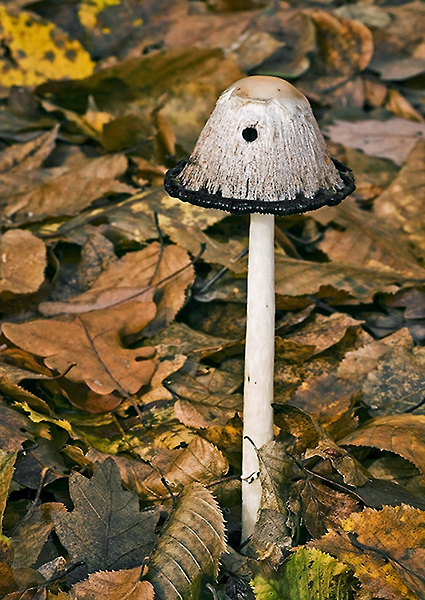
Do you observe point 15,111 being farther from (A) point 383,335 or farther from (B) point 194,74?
(A) point 383,335

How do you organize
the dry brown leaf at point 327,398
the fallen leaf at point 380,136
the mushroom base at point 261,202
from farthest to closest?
the fallen leaf at point 380,136 → the dry brown leaf at point 327,398 → the mushroom base at point 261,202

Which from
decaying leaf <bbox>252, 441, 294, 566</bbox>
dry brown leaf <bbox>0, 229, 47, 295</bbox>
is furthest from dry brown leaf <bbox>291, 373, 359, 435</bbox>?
dry brown leaf <bbox>0, 229, 47, 295</bbox>

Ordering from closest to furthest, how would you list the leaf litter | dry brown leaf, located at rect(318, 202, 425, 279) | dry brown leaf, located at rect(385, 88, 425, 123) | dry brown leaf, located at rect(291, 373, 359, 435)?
the leaf litter, dry brown leaf, located at rect(291, 373, 359, 435), dry brown leaf, located at rect(318, 202, 425, 279), dry brown leaf, located at rect(385, 88, 425, 123)

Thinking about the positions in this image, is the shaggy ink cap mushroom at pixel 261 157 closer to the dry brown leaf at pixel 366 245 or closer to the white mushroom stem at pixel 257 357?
the white mushroom stem at pixel 257 357

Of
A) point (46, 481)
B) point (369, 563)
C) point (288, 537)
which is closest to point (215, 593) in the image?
point (288, 537)

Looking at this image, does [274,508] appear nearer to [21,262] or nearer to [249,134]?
[249,134]

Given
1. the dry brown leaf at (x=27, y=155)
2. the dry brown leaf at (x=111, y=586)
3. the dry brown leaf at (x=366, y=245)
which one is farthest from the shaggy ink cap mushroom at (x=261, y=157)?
the dry brown leaf at (x=27, y=155)

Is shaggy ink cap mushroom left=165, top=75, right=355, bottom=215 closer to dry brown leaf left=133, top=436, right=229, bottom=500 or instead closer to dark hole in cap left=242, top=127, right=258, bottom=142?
dark hole in cap left=242, top=127, right=258, bottom=142
